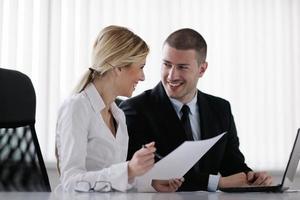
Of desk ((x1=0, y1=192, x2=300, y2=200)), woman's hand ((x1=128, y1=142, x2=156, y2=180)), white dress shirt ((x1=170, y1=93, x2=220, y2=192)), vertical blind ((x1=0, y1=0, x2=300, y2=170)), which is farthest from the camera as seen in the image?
vertical blind ((x1=0, y1=0, x2=300, y2=170))

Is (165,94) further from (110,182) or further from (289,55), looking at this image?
(289,55)

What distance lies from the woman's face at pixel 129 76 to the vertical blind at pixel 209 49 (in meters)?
1.46

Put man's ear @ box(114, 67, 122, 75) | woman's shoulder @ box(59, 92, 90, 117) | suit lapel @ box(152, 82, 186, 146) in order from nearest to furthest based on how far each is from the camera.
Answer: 1. woman's shoulder @ box(59, 92, 90, 117)
2. man's ear @ box(114, 67, 122, 75)
3. suit lapel @ box(152, 82, 186, 146)

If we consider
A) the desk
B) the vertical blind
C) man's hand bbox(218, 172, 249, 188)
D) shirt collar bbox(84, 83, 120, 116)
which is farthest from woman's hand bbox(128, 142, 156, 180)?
the vertical blind

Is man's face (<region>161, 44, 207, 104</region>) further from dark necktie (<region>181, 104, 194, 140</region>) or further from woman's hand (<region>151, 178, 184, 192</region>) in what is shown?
woman's hand (<region>151, 178, 184, 192</region>)

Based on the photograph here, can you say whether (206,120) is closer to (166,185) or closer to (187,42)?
(187,42)

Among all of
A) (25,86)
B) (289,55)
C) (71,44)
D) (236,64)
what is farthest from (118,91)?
(289,55)

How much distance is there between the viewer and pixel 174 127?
7.56ft

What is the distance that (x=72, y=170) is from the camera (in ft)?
5.41

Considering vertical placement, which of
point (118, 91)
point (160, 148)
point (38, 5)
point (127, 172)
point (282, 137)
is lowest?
point (282, 137)

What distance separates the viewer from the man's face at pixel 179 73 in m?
2.51

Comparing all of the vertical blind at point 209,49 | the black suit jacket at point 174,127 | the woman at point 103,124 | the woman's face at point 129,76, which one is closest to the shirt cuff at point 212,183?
the black suit jacket at point 174,127

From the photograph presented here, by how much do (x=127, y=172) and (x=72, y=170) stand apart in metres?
0.23

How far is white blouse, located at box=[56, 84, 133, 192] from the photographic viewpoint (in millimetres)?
1518
